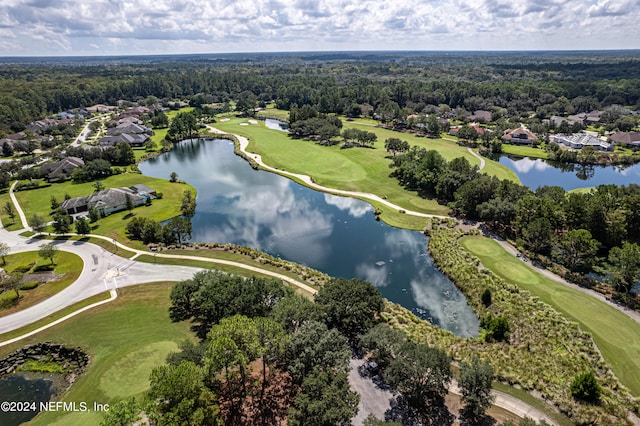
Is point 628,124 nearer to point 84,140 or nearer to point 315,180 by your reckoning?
point 315,180

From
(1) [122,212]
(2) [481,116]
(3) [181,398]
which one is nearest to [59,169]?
(1) [122,212]

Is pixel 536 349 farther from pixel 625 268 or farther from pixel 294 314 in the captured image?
pixel 294 314

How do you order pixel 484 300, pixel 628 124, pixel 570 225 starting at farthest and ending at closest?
pixel 628 124 → pixel 570 225 → pixel 484 300

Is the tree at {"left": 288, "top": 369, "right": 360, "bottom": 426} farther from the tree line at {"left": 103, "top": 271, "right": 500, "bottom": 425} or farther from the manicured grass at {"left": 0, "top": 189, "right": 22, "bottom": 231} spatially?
the manicured grass at {"left": 0, "top": 189, "right": 22, "bottom": 231}

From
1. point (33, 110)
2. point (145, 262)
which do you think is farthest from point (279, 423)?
point (33, 110)

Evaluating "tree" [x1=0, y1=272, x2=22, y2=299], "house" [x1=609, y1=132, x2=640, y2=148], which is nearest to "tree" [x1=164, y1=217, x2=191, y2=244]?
"tree" [x1=0, y1=272, x2=22, y2=299]
